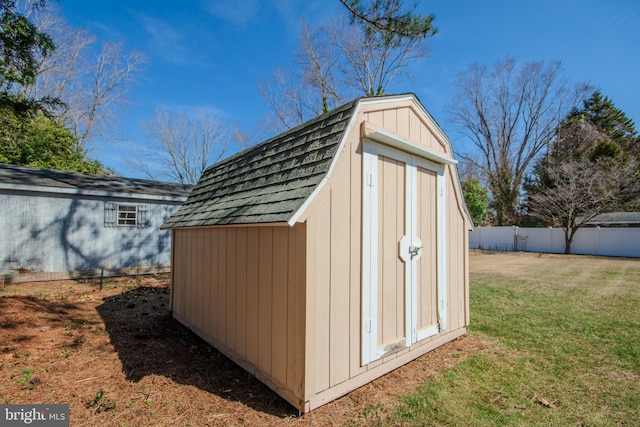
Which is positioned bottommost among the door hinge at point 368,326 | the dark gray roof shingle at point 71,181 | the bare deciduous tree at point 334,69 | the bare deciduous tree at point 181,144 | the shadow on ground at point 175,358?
the shadow on ground at point 175,358

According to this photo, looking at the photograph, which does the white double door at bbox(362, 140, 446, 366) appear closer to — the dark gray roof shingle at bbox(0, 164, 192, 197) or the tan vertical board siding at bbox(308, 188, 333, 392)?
the tan vertical board siding at bbox(308, 188, 333, 392)

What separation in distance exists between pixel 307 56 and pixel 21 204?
15.5 meters

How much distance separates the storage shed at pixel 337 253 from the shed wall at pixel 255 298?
2cm

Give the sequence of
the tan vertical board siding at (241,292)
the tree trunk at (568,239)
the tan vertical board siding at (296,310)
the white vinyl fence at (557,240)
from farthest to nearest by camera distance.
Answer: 1. the tree trunk at (568,239)
2. the white vinyl fence at (557,240)
3. the tan vertical board siding at (241,292)
4. the tan vertical board siding at (296,310)

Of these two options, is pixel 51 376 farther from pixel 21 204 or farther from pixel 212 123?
pixel 212 123

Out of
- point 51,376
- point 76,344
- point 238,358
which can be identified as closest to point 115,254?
point 76,344

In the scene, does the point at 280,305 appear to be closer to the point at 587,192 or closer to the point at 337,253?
the point at 337,253

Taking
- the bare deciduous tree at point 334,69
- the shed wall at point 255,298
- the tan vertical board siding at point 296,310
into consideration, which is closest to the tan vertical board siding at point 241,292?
the shed wall at point 255,298

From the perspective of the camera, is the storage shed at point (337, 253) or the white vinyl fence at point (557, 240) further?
the white vinyl fence at point (557, 240)

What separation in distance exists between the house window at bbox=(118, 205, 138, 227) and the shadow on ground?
502cm

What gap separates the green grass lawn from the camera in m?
2.50

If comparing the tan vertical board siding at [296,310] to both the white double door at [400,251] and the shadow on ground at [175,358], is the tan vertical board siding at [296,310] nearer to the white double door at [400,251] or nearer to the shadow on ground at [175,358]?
the shadow on ground at [175,358]

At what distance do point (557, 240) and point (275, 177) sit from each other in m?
20.6

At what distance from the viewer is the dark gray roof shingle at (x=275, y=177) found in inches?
106
